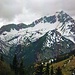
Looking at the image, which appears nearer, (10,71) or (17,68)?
(10,71)

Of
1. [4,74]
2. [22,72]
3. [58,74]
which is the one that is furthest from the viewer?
[58,74]

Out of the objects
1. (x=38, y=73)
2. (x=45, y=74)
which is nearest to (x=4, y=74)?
(x=38, y=73)

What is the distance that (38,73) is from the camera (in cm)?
15788

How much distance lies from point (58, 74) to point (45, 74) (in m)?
7.47

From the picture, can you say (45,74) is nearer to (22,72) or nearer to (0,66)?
(22,72)

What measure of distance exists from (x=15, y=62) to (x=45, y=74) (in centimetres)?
2508

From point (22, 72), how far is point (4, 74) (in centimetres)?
1380

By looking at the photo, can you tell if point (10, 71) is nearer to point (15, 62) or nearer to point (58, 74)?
point (15, 62)

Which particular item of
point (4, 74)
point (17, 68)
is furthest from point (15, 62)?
point (4, 74)

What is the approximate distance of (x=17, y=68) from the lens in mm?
151875

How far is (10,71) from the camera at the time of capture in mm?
139625

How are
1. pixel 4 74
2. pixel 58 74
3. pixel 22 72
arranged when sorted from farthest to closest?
1. pixel 58 74
2. pixel 22 72
3. pixel 4 74

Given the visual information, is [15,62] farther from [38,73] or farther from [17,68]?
[38,73]

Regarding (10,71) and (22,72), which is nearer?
(10,71)
